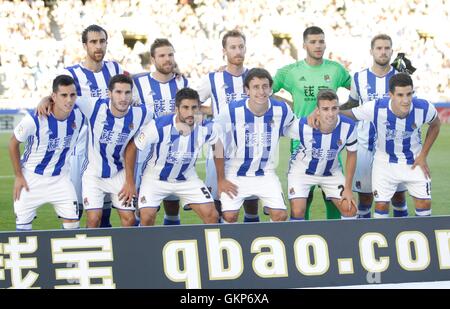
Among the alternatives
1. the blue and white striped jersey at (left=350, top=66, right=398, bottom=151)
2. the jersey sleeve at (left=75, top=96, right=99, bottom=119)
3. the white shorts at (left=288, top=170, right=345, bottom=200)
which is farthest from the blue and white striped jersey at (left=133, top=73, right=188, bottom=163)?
the blue and white striped jersey at (left=350, top=66, right=398, bottom=151)

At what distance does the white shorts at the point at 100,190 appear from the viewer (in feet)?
19.6

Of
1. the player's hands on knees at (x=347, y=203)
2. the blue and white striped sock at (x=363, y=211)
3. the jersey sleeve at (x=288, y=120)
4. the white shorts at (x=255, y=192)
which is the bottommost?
the blue and white striped sock at (x=363, y=211)

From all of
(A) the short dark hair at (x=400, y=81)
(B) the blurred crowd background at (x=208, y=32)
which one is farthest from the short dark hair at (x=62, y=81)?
(B) the blurred crowd background at (x=208, y=32)

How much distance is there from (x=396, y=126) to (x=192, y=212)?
277cm

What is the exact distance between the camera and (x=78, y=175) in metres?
6.38

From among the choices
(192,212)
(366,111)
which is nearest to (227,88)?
(366,111)

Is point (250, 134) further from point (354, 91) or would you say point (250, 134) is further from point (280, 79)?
point (354, 91)

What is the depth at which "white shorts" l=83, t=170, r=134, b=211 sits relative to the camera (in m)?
5.98

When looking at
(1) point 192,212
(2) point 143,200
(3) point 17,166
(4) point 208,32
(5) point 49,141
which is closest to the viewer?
(3) point 17,166

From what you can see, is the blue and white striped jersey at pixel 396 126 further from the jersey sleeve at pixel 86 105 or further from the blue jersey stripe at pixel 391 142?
the jersey sleeve at pixel 86 105

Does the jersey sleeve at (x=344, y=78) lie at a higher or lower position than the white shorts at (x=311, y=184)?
higher

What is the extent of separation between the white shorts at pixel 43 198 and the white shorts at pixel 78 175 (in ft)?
1.34

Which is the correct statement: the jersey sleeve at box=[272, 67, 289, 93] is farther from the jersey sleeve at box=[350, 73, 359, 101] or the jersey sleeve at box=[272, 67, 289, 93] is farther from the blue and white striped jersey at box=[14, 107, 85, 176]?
the blue and white striped jersey at box=[14, 107, 85, 176]

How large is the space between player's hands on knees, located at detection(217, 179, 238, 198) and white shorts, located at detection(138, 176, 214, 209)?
0.36ft
